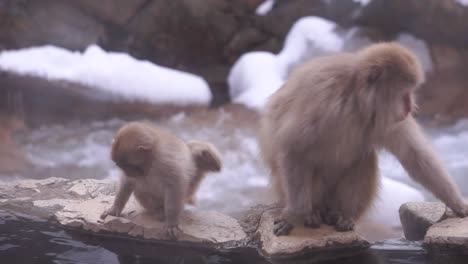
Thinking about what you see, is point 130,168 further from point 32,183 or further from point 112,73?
point 112,73

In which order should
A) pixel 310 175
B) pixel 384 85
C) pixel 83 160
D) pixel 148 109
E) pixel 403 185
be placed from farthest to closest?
pixel 148 109 → pixel 83 160 → pixel 403 185 → pixel 310 175 → pixel 384 85

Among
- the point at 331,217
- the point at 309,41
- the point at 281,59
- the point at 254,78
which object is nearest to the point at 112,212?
the point at 331,217

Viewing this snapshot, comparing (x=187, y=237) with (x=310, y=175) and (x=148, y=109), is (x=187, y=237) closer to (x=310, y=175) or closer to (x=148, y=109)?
(x=310, y=175)

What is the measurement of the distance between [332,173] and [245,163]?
146 inches

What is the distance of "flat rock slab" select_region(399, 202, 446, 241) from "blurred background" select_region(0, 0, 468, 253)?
2456mm

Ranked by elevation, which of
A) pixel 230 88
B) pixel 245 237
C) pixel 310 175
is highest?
pixel 230 88

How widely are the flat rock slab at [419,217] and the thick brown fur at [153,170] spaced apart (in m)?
1.49

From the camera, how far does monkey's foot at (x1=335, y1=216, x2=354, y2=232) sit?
329 centimetres

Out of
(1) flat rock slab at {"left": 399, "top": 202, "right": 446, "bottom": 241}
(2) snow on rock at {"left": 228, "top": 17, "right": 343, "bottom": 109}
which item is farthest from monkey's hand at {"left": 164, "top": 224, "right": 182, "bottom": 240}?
(2) snow on rock at {"left": 228, "top": 17, "right": 343, "bottom": 109}

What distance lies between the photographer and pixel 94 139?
23.4 ft

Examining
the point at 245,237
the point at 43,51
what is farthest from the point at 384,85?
the point at 43,51

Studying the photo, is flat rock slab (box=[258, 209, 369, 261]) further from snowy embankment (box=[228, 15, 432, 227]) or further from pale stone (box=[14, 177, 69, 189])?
snowy embankment (box=[228, 15, 432, 227])

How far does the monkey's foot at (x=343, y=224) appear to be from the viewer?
3293 mm

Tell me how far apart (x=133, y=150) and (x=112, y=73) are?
16.5 ft
